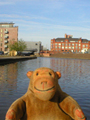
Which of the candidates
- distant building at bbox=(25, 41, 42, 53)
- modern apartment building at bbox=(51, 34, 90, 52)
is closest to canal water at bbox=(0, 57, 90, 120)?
distant building at bbox=(25, 41, 42, 53)

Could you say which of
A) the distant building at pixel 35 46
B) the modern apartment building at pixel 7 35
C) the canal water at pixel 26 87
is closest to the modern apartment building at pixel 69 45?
the distant building at pixel 35 46

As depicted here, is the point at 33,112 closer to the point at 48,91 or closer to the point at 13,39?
the point at 48,91

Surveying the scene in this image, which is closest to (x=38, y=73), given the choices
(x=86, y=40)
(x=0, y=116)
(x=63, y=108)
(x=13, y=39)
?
(x=63, y=108)

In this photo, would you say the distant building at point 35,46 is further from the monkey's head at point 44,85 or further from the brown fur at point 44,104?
the monkey's head at point 44,85

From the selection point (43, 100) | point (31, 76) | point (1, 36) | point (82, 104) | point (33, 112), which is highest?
point (1, 36)

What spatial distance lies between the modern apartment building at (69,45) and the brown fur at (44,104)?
457 feet

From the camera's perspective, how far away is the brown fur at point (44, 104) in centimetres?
351

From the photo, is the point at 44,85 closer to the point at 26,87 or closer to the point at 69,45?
the point at 26,87

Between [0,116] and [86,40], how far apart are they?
475ft

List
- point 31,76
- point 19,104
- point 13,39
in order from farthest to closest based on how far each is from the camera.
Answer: point 13,39 < point 31,76 < point 19,104

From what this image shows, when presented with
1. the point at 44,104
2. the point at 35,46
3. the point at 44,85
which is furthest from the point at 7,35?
the point at 44,85

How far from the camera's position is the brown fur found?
138 inches

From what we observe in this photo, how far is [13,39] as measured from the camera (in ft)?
350

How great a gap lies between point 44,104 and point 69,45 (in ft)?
467
